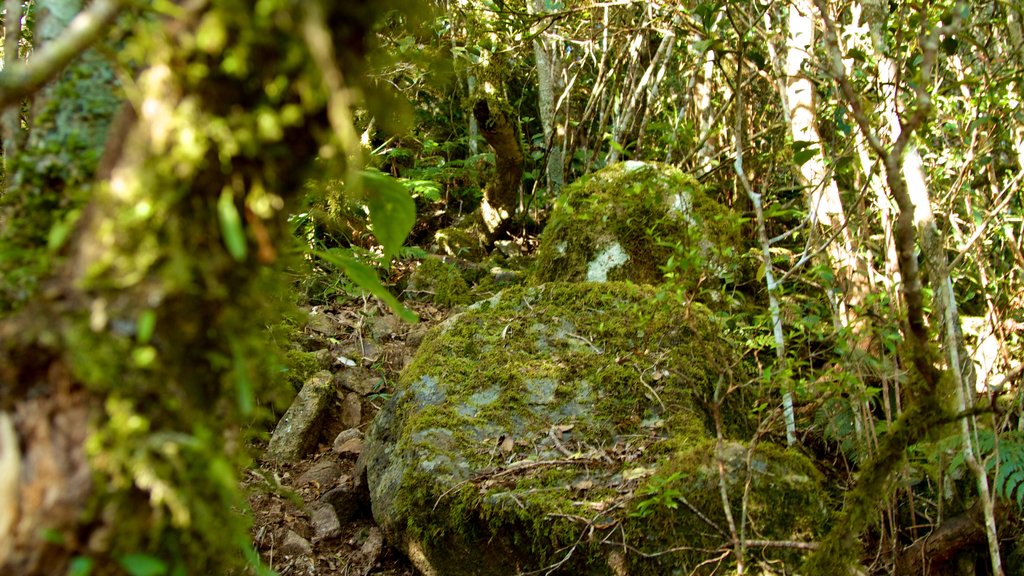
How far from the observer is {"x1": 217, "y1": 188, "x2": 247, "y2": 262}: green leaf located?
2.52 feet

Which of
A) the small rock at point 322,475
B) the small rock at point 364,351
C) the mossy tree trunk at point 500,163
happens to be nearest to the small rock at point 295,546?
the small rock at point 322,475

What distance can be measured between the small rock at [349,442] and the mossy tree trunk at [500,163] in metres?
3.62

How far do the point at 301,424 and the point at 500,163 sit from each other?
4049 millimetres

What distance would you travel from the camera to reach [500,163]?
760cm

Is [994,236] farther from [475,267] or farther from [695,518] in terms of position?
[475,267]

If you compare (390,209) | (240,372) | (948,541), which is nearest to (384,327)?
(948,541)

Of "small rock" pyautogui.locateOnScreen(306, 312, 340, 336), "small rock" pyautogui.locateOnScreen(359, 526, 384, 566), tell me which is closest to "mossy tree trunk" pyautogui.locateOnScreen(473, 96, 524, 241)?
"small rock" pyautogui.locateOnScreen(306, 312, 340, 336)

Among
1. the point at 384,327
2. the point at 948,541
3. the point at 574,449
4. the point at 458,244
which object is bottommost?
the point at 948,541

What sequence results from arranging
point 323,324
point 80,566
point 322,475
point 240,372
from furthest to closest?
point 323,324 < point 322,475 < point 240,372 < point 80,566

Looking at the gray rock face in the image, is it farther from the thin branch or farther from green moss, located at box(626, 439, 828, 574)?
the thin branch

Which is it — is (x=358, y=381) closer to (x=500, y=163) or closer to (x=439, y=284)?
(x=439, y=284)

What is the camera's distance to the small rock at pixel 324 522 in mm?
3682

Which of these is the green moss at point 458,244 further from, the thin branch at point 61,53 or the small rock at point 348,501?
the thin branch at point 61,53

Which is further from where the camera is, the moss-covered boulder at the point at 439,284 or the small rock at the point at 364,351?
the moss-covered boulder at the point at 439,284
